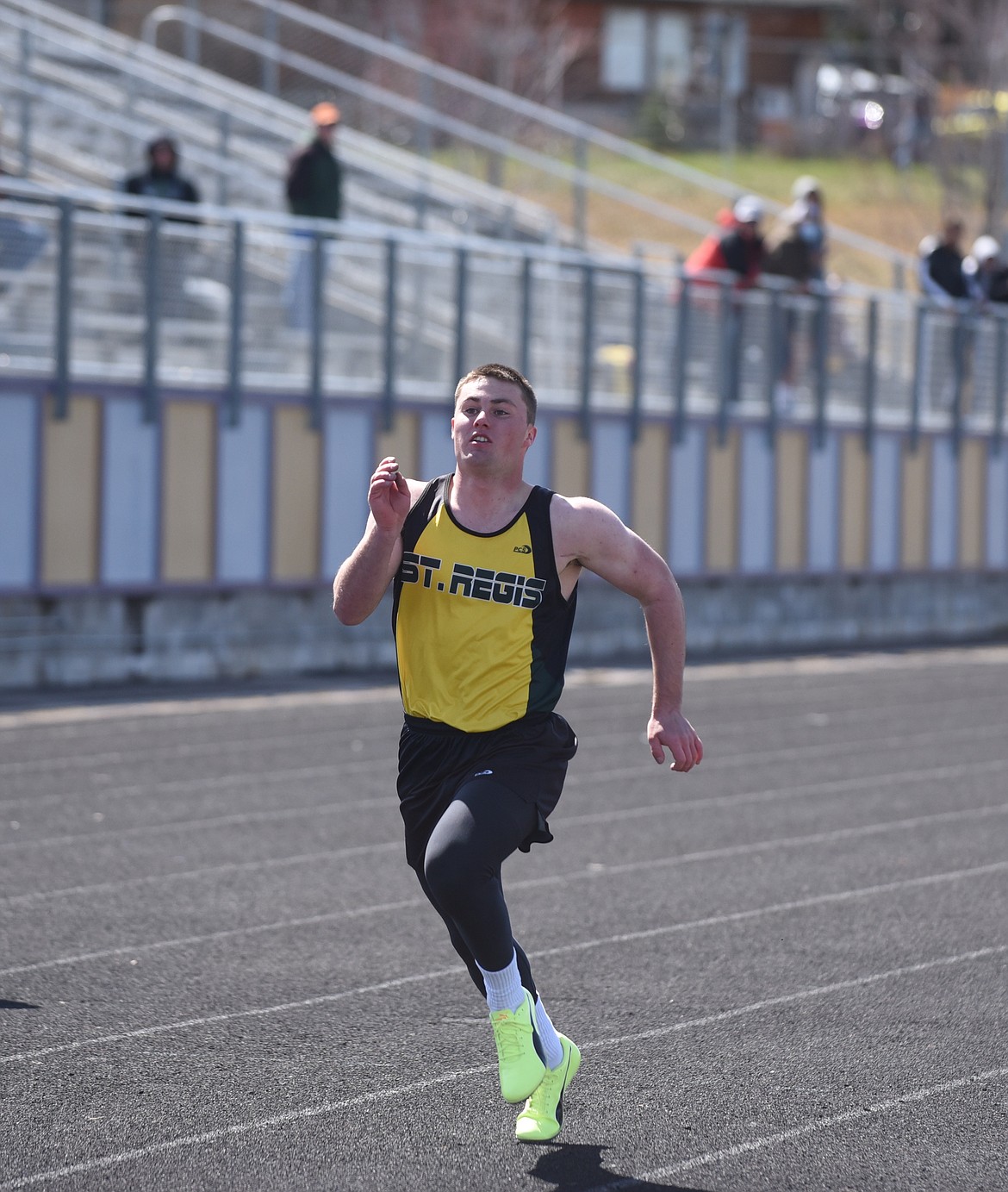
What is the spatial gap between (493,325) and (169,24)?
10.4 meters

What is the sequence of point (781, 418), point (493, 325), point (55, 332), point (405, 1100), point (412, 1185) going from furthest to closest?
point (781, 418), point (493, 325), point (55, 332), point (405, 1100), point (412, 1185)

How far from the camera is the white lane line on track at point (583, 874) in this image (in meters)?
7.36

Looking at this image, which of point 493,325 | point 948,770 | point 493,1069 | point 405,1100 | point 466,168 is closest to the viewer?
point 405,1100

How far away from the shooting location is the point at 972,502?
23.9m

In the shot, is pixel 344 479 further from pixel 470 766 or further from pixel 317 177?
pixel 470 766

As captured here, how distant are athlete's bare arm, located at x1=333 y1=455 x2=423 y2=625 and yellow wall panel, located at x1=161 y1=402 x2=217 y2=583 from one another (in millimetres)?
10805

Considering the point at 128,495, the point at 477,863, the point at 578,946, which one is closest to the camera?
the point at 477,863

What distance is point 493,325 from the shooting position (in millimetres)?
18250

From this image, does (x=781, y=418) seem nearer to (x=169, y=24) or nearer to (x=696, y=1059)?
(x=169, y=24)

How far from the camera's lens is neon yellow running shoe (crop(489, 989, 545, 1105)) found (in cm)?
530

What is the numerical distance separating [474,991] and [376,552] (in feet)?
6.69

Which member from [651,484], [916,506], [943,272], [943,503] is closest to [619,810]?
[651,484]

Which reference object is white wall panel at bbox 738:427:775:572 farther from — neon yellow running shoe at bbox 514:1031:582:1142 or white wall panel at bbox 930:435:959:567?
neon yellow running shoe at bbox 514:1031:582:1142

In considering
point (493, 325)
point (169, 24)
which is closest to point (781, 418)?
point (493, 325)
